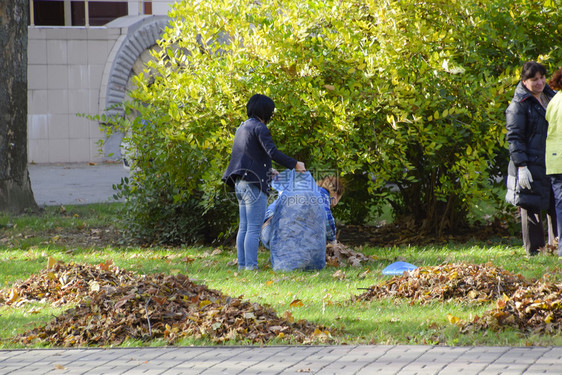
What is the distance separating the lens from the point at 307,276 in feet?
23.4

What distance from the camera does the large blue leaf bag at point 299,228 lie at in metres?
7.41

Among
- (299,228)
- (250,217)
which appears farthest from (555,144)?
(250,217)

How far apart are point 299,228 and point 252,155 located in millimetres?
806

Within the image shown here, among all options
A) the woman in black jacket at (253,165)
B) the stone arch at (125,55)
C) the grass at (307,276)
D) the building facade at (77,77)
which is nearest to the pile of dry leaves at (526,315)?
the grass at (307,276)

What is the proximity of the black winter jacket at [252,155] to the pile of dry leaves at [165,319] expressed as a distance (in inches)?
60.3

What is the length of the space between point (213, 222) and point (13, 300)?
3249mm

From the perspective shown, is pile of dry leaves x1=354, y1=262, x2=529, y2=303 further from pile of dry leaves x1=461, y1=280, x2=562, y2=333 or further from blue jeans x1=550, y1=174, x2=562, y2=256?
blue jeans x1=550, y1=174, x2=562, y2=256

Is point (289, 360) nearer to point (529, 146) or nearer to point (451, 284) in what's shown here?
point (451, 284)

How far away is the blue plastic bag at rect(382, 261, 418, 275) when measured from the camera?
692cm

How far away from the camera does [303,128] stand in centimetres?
841

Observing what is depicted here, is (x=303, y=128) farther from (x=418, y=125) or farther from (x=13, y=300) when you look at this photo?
(x=13, y=300)

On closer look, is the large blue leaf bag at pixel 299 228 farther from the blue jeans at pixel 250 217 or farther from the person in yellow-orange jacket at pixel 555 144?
the person in yellow-orange jacket at pixel 555 144

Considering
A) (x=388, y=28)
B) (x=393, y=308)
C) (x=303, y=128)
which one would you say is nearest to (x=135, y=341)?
(x=393, y=308)

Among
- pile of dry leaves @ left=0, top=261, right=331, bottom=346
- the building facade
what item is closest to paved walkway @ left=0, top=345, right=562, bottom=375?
pile of dry leaves @ left=0, top=261, right=331, bottom=346
